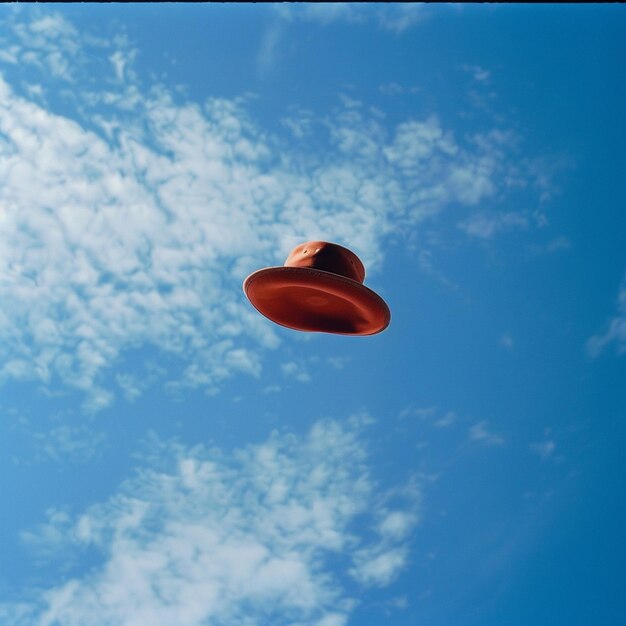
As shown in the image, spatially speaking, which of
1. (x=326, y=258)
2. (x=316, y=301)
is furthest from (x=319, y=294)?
(x=326, y=258)

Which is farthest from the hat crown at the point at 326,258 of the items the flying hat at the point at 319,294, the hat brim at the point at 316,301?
the hat brim at the point at 316,301

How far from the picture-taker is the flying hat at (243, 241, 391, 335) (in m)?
7.91

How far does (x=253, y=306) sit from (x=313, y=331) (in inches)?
38.6

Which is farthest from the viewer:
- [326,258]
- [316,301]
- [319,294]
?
[316,301]

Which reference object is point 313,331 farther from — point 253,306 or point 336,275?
point 336,275

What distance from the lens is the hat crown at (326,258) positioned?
8047 millimetres

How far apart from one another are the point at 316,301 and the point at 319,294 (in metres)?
0.23

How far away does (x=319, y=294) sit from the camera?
8375mm

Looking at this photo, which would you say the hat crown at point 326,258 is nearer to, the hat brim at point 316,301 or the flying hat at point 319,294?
the flying hat at point 319,294

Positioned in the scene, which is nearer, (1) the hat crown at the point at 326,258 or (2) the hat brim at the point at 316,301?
(2) the hat brim at the point at 316,301

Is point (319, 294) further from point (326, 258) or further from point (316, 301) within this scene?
point (326, 258)

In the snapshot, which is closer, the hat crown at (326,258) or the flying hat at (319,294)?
the flying hat at (319,294)

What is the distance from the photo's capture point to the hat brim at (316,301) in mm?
7891

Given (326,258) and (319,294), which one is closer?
(326,258)
